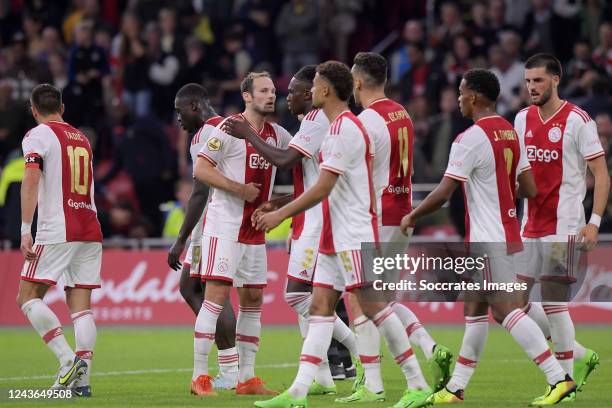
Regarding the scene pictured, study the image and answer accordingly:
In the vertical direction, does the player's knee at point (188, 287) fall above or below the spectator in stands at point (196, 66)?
below

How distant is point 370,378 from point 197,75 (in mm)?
14222

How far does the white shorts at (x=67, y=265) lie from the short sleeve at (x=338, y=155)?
9.76ft

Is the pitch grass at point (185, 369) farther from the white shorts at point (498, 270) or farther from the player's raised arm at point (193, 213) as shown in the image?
the player's raised arm at point (193, 213)

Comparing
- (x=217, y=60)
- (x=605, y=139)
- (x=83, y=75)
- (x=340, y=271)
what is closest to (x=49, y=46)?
(x=83, y=75)

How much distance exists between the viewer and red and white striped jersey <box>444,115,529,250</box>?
9.67 m

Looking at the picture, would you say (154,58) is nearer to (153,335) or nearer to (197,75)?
(197,75)

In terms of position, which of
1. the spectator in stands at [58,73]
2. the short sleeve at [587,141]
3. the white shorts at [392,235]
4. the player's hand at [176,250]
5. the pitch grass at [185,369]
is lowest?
the pitch grass at [185,369]

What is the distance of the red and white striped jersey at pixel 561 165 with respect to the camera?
10.8 m

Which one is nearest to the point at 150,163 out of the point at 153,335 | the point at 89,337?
the point at 153,335

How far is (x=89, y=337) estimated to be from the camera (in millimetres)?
10930

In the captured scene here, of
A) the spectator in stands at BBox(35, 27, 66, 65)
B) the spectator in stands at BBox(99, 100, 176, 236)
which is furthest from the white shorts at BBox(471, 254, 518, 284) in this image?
the spectator in stands at BBox(35, 27, 66, 65)

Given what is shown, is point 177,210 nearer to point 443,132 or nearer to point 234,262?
point 443,132

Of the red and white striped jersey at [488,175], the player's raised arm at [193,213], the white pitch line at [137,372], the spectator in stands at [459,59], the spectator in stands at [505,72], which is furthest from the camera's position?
the spectator in stands at [459,59]

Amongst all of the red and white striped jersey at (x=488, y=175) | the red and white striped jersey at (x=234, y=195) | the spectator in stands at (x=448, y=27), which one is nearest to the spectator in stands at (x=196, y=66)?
the spectator in stands at (x=448, y=27)
